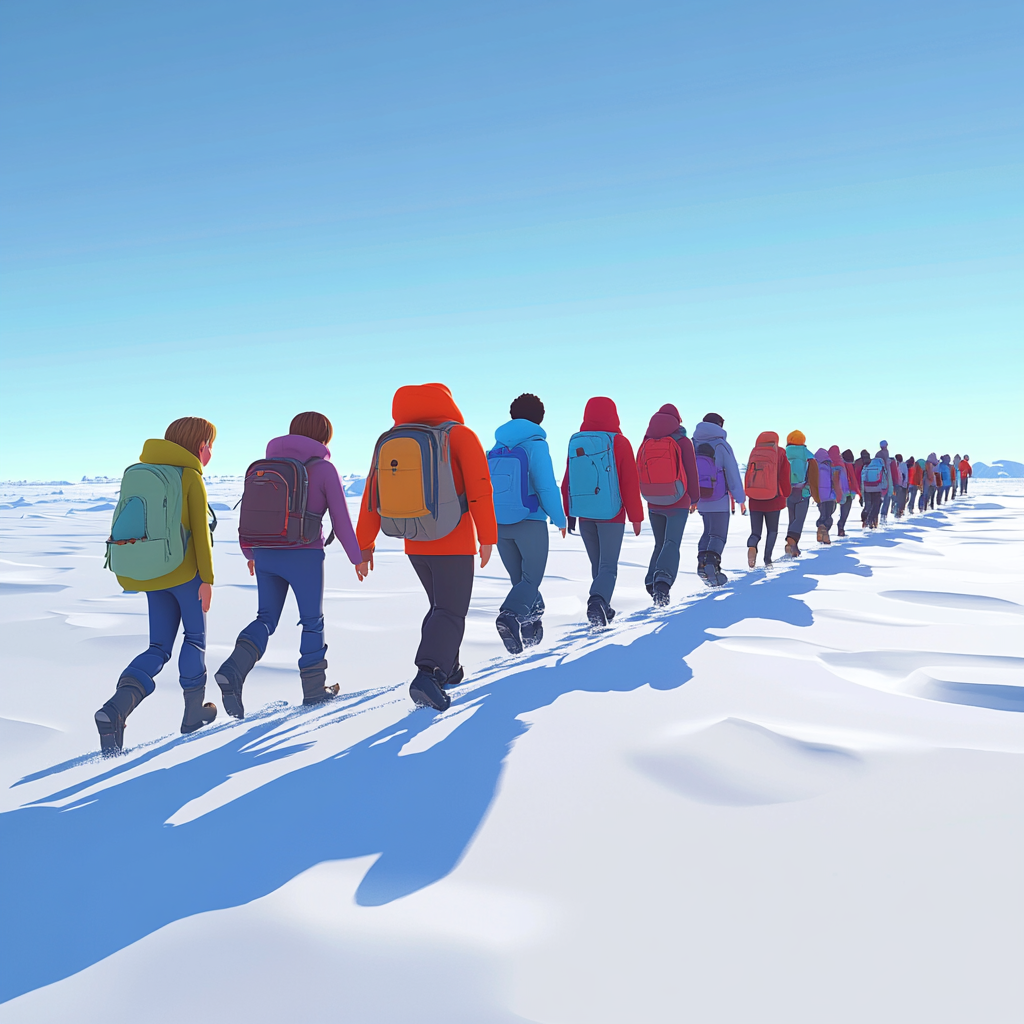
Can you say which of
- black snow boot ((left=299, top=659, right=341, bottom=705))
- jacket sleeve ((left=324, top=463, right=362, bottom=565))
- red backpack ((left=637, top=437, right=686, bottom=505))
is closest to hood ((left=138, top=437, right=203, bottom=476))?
jacket sleeve ((left=324, top=463, right=362, bottom=565))

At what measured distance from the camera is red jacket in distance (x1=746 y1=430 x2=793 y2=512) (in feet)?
31.1

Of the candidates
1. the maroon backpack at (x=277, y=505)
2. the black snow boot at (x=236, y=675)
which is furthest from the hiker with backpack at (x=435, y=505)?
the black snow boot at (x=236, y=675)

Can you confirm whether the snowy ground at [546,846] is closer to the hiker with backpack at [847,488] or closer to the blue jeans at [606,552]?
the blue jeans at [606,552]

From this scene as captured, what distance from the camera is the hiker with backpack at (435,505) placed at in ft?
12.2

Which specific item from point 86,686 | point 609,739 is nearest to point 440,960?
point 609,739

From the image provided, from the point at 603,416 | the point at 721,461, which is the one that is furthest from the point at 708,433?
the point at 603,416

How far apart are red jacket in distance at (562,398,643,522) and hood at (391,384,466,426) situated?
2.04 meters

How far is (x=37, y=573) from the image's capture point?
10.3 meters

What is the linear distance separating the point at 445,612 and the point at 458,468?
826 mm

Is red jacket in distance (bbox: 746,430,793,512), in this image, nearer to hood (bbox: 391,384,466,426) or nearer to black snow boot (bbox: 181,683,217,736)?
hood (bbox: 391,384,466,426)

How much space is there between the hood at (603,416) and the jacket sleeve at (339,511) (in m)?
2.75

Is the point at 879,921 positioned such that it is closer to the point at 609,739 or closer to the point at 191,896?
the point at 609,739

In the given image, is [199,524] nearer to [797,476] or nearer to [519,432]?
[519,432]

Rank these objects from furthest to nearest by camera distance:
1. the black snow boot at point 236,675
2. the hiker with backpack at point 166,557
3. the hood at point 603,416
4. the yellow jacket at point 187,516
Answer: the hood at point 603,416
the black snow boot at point 236,675
the yellow jacket at point 187,516
the hiker with backpack at point 166,557
